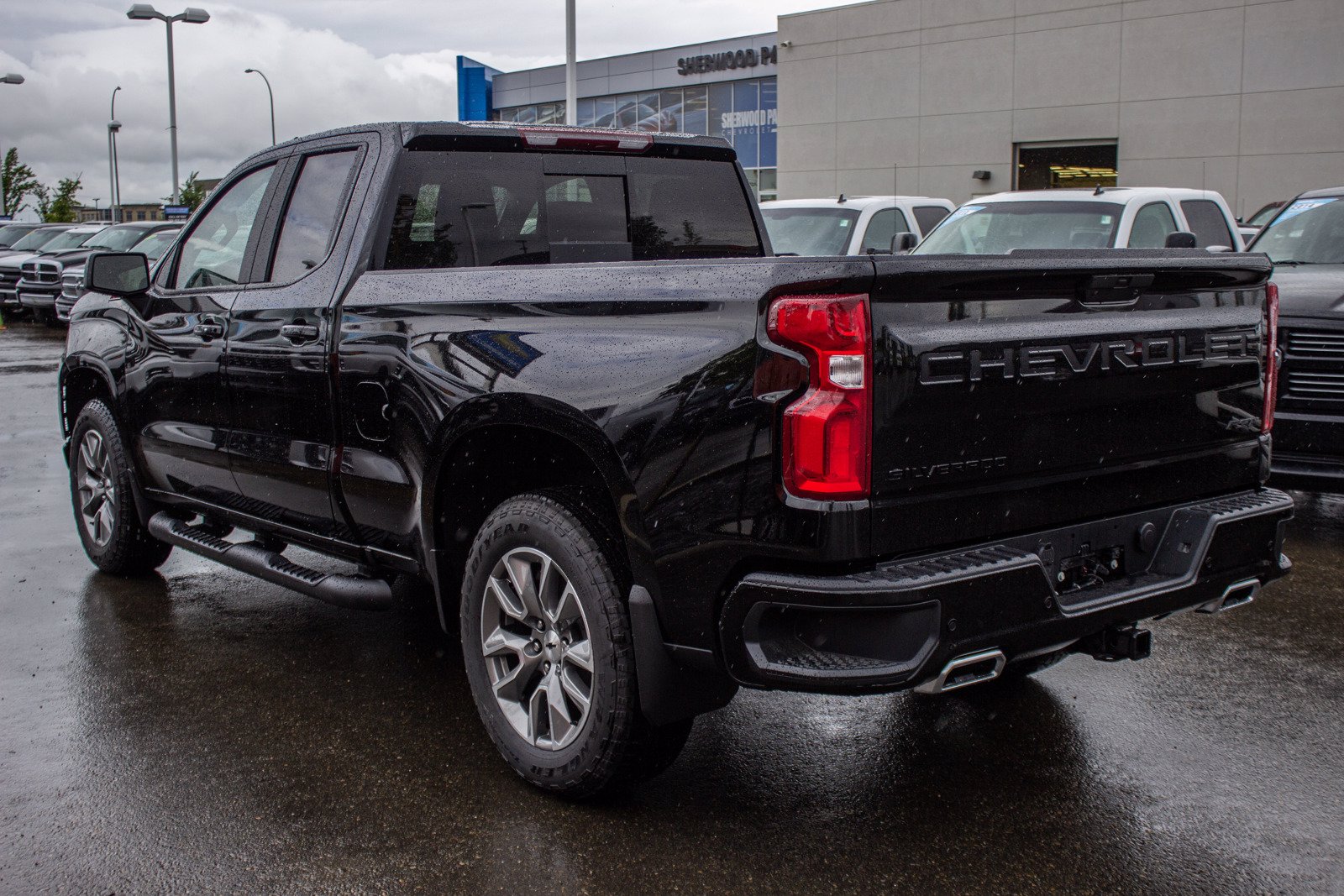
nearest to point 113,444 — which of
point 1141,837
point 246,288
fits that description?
point 246,288

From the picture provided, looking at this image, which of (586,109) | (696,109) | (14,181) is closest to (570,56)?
(696,109)

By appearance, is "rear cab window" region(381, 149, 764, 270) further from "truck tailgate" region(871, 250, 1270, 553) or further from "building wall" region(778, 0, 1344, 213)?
"building wall" region(778, 0, 1344, 213)

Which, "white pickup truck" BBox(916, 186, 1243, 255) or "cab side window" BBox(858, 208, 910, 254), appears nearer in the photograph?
"white pickup truck" BBox(916, 186, 1243, 255)

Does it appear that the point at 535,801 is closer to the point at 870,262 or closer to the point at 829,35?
the point at 870,262

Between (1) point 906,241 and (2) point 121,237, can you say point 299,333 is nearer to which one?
(1) point 906,241

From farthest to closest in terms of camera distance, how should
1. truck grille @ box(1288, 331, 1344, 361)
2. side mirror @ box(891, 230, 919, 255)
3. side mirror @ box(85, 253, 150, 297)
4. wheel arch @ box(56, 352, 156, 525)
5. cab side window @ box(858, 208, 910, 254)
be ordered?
cab side window @ box(858, 208, 910, 254) < side mirror @ box(891, 230, 919, 255) < truck grille @ box(1288, 331, 1344, 361) < wheel arch @ box(56, 352, 156, 525) < side mirror @ box(85, 253, 150, 297)

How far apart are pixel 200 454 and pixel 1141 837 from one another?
3719 mm

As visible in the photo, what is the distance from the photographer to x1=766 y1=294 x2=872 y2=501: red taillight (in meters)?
2.86

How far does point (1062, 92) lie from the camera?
2981 centimetres

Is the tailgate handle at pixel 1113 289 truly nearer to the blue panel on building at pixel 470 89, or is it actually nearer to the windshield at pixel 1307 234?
the windshield at pixel 1307 234

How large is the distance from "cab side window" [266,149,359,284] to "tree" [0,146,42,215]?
62.0 meters

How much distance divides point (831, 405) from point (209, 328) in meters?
3.06

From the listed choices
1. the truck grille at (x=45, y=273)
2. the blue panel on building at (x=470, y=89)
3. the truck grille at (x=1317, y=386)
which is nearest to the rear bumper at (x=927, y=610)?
the truck grille at (x=1317, y=386)

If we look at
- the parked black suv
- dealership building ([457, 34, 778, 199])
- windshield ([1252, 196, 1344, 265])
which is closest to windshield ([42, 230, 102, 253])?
dealership building ([457, 34, 778, 199])
